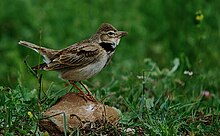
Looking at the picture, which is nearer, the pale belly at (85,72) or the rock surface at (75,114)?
the rock surface at (75,114)

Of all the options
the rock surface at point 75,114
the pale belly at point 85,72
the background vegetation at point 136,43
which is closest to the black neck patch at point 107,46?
the pale belly at point 85,72

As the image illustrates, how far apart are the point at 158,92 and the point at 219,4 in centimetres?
408

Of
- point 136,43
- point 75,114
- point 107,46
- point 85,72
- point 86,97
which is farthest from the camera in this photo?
point 136,43

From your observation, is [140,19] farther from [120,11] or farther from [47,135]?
[47,135]

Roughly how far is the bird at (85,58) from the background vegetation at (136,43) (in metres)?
0.35

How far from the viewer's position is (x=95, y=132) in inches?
277

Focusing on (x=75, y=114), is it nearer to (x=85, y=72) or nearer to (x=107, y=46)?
(x=85, y=72)

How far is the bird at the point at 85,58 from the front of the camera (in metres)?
7.86

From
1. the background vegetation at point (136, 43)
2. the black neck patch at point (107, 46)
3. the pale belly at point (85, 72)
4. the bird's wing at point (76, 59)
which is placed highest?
the black neck patch at point (107, 46)

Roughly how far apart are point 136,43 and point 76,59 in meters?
5.02

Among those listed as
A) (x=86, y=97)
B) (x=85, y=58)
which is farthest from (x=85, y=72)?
(x=86, y=97)

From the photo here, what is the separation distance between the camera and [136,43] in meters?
12.9

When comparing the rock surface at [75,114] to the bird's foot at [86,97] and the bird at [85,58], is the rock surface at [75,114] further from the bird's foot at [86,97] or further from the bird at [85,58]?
the bird at [85,58]

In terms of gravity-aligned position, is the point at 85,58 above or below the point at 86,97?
above
